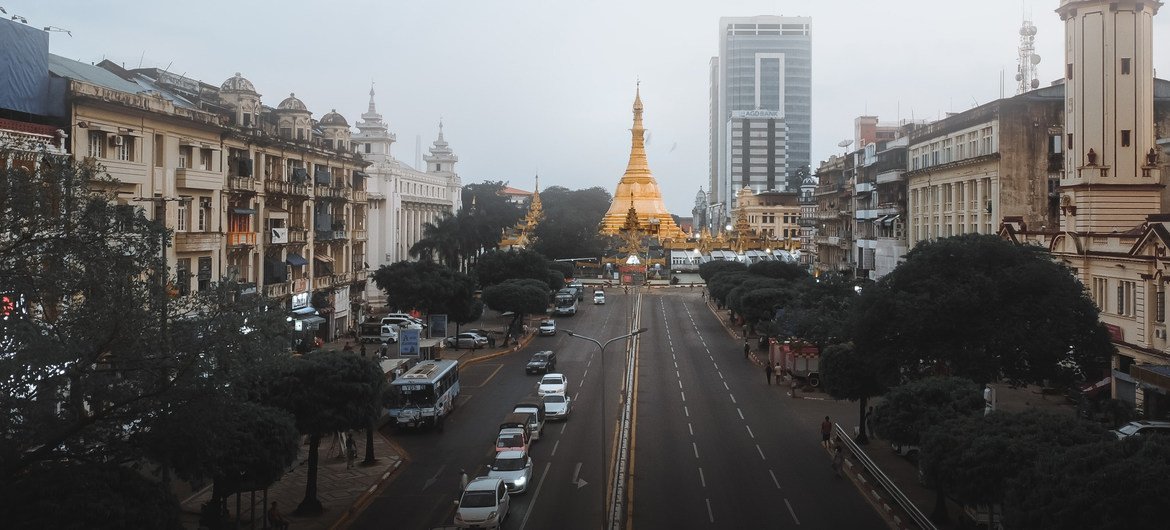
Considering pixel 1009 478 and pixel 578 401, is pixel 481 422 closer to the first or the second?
pixel 578 401

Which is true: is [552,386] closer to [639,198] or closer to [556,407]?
[556,407]

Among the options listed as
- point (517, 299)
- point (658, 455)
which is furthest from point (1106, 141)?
point (517, 299)

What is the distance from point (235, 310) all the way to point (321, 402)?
856 cm

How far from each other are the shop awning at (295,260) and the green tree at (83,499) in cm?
3596

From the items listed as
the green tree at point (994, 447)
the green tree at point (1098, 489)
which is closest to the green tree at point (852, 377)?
the green tree at point (994, 447)

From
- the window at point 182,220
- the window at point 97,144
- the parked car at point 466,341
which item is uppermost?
the window at point 97,144

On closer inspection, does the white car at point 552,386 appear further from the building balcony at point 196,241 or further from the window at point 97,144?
the window at point 97,144

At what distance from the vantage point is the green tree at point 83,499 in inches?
543

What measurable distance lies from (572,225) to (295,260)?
226 ft

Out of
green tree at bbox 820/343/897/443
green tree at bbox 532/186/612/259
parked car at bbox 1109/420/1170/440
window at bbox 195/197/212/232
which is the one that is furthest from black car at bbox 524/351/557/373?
green tree at bbox 532/186/612/259

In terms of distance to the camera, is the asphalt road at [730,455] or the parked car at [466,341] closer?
the asphalt road at [730,455]

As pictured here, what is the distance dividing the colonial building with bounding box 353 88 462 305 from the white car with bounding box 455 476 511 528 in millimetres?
47679

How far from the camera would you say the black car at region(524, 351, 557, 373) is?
152ft

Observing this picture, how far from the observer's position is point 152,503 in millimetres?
14914
